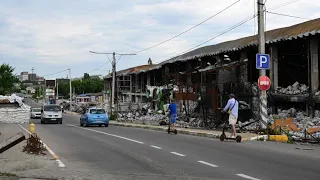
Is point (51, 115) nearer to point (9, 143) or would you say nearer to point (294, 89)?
point (294, 89)

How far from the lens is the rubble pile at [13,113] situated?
3553cm

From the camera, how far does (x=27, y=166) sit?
11055 mm

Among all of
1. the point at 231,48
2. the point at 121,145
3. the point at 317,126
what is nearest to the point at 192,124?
the point at 231,48

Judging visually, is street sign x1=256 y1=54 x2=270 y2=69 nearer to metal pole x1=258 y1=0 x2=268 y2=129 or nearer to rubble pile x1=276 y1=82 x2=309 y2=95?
metal pole x1=258 y1=0 x2=268 y2=129

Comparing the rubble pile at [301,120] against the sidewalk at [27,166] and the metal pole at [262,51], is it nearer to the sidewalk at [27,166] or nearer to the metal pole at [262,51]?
the metal pole at [262,51]

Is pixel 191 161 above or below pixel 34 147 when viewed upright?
below

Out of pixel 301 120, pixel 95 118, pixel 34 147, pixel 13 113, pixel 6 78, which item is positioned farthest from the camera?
pixel 6 78

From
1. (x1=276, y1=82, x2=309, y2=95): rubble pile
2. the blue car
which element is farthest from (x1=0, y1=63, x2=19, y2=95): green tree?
(x1=276, y1=82, x2=309, y2=95): rubble pile

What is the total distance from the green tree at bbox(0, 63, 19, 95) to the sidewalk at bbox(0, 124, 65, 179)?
194 feet

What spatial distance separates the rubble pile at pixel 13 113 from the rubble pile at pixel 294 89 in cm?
2191

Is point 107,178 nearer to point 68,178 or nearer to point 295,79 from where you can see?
point 68,178

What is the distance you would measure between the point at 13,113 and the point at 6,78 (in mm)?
36812

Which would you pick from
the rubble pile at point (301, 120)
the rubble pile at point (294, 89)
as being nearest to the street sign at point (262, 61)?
the rubble pile at point (301, 120)

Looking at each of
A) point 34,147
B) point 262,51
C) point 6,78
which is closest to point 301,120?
point 262,51
